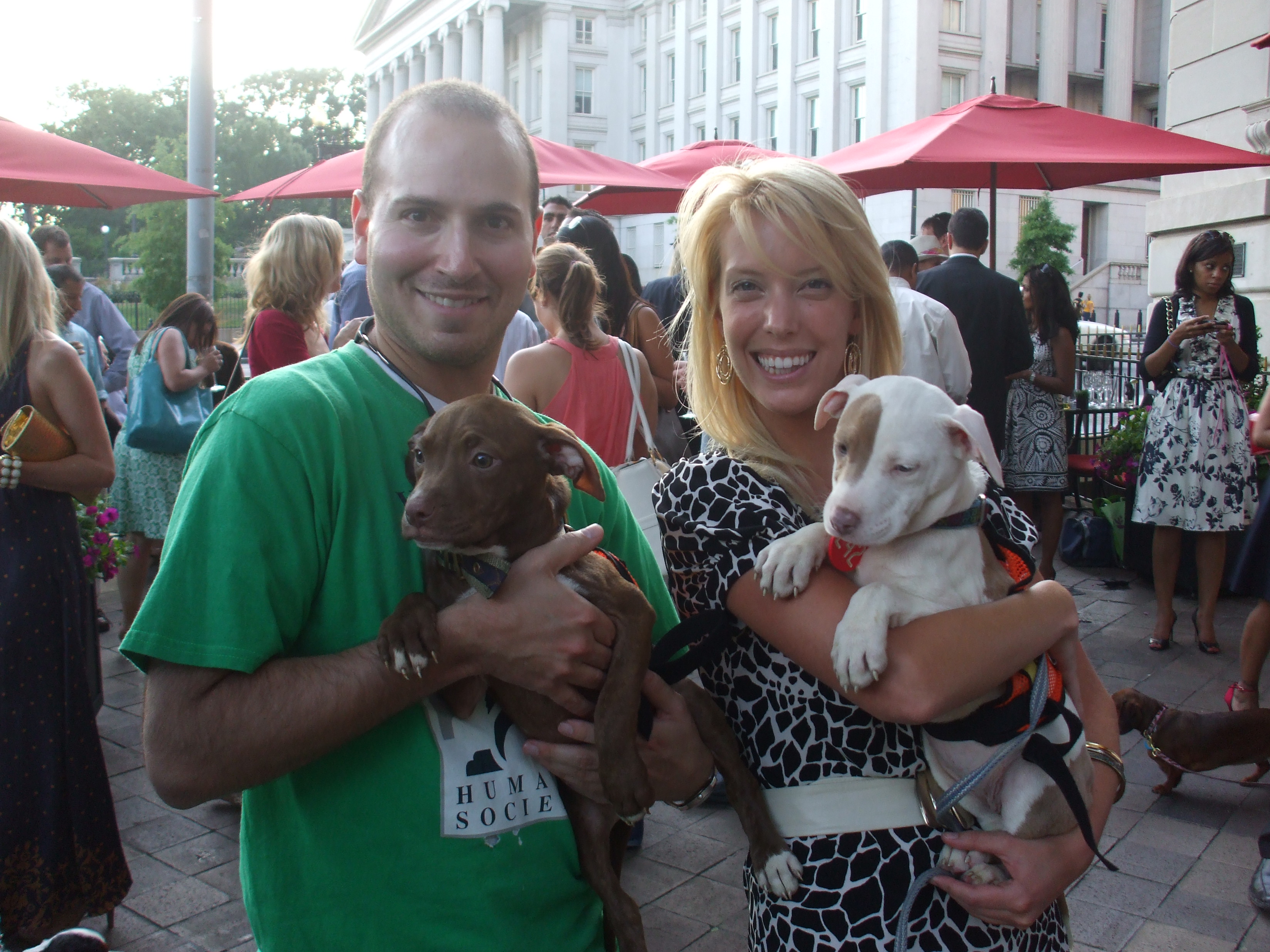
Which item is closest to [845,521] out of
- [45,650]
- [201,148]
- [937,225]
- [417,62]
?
[45,650]

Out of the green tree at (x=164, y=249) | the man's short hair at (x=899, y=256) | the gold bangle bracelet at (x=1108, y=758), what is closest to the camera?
the gold bangle bracelet at (x=1108, y=758)

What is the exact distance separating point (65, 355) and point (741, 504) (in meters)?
3.00

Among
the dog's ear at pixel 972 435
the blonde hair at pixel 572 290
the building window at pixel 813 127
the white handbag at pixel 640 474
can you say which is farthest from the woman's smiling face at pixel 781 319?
the building window at pixel 813 127

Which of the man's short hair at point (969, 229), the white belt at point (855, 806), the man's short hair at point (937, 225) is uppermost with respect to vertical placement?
the man's short hair at point (937, 225)

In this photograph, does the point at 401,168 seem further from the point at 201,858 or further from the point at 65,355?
the point at 201,858

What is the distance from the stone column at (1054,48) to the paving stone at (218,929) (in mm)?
50411

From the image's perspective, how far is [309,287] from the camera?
5621mm

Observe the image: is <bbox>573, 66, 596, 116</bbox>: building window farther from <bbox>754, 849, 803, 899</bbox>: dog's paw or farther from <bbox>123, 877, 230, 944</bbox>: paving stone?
<bbox>754, 849, 803, 899</bbox>: dog's paw

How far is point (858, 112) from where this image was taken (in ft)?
144

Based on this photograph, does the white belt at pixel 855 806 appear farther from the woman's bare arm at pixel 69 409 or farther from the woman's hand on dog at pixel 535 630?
the woman's bare arm at pixel 69 409

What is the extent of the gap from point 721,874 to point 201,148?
9.41m

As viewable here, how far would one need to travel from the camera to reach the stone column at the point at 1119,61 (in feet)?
155

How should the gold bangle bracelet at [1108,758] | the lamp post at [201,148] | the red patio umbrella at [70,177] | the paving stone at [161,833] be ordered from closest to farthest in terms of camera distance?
the gold bangle bracelet at [1108,758]
the paving stone at [161,833]
the red patio umbrella at [70,177]
the lamp post at [201,148]

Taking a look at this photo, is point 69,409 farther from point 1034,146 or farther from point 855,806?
point 1034,146
